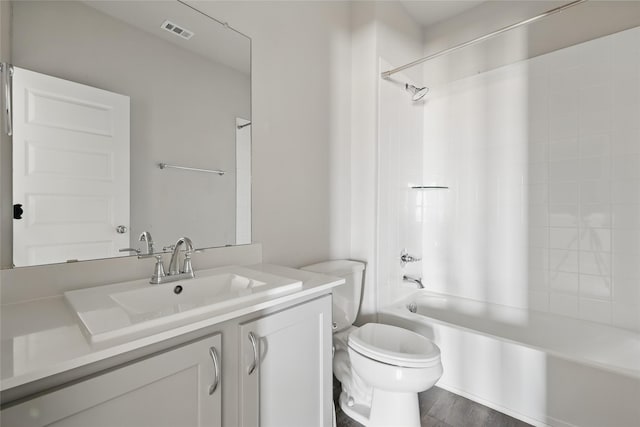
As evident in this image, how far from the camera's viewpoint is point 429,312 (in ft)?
8.09

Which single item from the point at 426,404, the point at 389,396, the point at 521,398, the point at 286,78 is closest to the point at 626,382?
the point at 521,398

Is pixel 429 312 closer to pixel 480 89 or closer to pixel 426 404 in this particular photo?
pixel 426 404

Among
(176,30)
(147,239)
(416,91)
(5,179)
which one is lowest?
(147,239)

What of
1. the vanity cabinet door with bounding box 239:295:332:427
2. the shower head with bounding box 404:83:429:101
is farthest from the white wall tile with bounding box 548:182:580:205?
the vanity cabinet door with bounding box 239:295:332:427

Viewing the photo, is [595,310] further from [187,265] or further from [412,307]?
[187,265]

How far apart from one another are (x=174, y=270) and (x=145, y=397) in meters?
0.51

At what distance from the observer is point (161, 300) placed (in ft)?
3.57

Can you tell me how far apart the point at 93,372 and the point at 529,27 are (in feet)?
9.25

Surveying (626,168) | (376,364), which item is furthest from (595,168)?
(376,364)

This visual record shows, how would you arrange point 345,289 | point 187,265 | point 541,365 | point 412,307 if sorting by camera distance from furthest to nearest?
point 412,307 → point 345,289 → point 541,365 → point 187,265

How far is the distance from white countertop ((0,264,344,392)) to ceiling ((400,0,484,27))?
7.96 ft

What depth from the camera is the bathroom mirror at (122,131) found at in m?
0.98

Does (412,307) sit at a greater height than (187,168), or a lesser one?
lesser

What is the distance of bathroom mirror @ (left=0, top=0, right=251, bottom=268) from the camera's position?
98 cm
